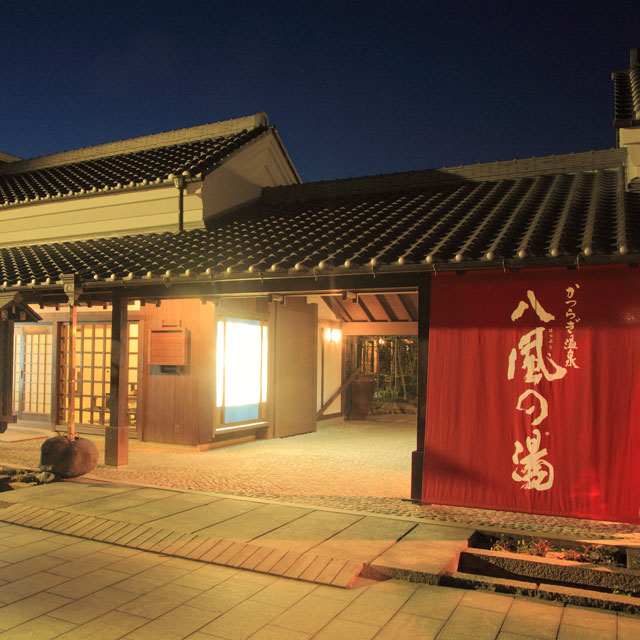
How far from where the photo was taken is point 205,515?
6582 millimetres

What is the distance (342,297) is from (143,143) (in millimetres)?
9483

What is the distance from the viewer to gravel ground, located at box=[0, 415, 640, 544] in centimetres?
690

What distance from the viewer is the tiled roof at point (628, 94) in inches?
315

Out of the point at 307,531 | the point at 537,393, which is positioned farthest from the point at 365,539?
the point at 537,393

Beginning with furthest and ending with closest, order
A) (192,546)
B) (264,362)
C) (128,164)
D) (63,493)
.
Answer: (128,164) < (264,362) < (63,493) < (192,546)

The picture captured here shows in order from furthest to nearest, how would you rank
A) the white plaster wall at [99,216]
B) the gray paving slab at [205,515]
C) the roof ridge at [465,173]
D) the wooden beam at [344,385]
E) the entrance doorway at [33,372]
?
1. the wooden beam at [344,385]
2. the entrance doorway at [33,372]
3. the white plaster wall at [99,216]
4. the roof ridge at [465,173]
5. the gray paving slab at [205,515]

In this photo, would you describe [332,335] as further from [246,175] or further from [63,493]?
[63,493]

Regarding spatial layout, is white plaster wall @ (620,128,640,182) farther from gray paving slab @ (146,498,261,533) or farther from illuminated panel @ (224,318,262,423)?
illuminated panel @ (224,318,262,423)

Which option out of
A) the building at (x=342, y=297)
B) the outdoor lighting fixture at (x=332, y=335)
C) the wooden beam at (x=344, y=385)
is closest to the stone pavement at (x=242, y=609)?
the building at (x=342, y=297)

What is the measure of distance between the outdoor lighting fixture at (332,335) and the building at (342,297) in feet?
0.83

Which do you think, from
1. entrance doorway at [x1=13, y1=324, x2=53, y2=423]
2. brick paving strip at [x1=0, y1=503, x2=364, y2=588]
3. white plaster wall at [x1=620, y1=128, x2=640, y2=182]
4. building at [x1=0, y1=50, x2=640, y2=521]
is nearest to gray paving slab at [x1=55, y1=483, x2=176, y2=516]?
brick paving strip at [x1=0, y1=503, x2=364, y2=588]

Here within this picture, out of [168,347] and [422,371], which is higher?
[168,347]

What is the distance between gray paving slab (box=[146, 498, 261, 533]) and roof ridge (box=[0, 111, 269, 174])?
31.4ft

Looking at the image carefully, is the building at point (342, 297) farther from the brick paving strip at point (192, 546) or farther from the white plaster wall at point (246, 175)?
the brick paving strip at point (192, 546)
